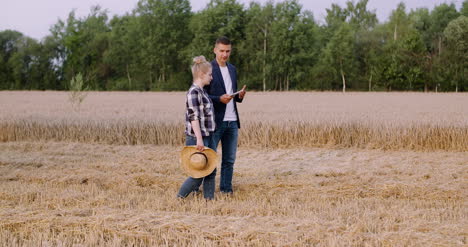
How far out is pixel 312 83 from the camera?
48781mm

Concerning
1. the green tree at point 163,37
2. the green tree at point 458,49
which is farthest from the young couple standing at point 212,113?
the green tree at point 163,37

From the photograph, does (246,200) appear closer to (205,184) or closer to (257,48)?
(205,184)

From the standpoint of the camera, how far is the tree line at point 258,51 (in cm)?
4681

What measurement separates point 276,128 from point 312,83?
127 ft

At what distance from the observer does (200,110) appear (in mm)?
5430

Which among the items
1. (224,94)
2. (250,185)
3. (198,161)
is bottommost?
(250,185)

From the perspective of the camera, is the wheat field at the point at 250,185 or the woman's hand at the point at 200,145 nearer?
the wheat field at the point at 250,185

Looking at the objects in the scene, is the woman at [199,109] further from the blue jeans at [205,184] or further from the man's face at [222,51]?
the man's face at [222,51]

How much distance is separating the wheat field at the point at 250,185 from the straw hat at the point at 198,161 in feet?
1.26

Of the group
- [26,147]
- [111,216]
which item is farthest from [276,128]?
[111,216]

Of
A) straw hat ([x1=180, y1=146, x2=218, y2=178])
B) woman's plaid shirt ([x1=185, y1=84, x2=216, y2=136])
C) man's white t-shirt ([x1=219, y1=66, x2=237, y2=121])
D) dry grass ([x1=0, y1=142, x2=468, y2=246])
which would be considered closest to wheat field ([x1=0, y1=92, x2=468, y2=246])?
dry grass ([x1=0, y1=142, x2=468, y2=246])

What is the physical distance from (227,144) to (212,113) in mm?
741

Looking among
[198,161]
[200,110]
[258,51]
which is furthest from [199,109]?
[258,51]

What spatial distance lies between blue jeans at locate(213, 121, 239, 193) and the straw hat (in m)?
0.33
